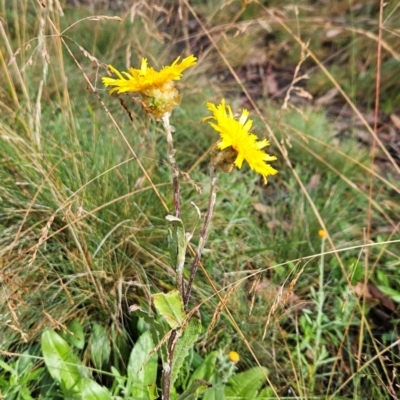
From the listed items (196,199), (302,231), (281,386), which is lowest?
(281,386)

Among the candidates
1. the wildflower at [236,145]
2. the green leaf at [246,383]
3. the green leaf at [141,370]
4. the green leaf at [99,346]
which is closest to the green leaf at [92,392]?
the green leaf at [141,370]

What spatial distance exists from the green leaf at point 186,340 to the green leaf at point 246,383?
323 mm

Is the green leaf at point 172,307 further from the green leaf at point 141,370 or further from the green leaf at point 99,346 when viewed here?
the green leaf at point 99,346

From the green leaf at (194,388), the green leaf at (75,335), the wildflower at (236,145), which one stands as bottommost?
the green leaf at (75,335)

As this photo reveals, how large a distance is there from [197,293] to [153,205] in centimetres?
A: 29

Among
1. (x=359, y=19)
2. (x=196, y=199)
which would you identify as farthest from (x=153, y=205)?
(x=359, y=19)

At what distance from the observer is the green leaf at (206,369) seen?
1256 millimetres

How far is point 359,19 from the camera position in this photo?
267cm

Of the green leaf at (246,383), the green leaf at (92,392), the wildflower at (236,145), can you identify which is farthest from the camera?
the green leaf at (246,383)

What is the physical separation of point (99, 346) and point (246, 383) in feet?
1.14

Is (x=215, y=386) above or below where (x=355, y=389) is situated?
above

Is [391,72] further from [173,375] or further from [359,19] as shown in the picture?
[173,375]

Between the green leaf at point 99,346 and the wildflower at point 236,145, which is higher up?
the wildflower at point 236,145

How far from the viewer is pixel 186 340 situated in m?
0.94
